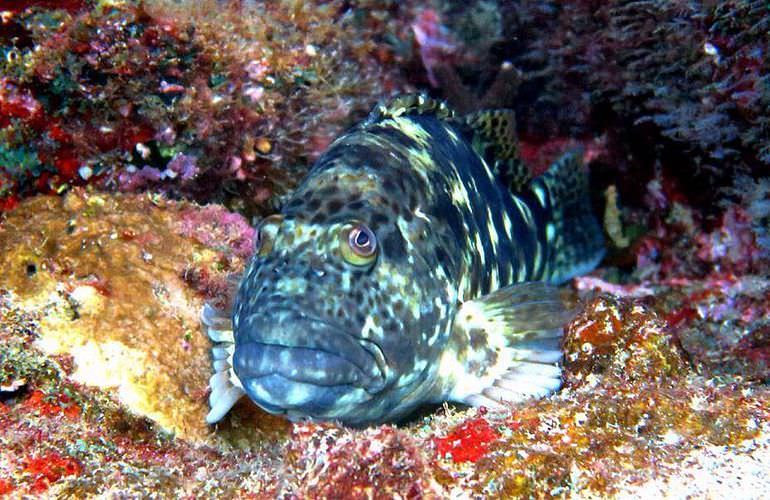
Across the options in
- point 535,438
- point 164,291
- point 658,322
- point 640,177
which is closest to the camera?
point 535,438

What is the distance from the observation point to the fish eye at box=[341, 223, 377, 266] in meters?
2.81

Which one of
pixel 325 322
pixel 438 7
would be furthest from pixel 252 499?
pixel 438 7

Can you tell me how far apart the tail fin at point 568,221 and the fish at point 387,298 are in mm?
1083

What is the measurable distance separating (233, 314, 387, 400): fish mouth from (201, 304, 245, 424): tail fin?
0.65 metres

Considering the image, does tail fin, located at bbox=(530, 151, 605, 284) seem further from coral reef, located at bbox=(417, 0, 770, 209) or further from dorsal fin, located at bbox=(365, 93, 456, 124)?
dorsal fin, located at bbox=(365, 93, 456, 124)

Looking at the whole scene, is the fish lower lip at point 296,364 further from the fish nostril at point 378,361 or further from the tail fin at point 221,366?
the tail fin at point 221,366

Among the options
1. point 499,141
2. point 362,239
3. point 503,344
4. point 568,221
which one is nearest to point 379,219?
point 362,239

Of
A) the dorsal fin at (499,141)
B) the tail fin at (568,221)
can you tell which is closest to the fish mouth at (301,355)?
the dorsal fin at (499,141)

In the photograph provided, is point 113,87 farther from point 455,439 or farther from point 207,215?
point 455,439

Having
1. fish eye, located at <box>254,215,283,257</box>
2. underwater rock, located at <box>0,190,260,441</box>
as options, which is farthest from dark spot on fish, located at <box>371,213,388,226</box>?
underwater rock, located at <box>0,190,260,441</box>

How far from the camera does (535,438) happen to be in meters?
2.24

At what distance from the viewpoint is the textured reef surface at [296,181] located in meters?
2.22

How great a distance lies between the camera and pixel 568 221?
18.1ft

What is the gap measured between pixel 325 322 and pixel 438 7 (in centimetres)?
427
